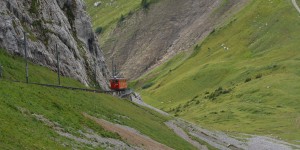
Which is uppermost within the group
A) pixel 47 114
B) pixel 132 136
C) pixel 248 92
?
pixel 47 114

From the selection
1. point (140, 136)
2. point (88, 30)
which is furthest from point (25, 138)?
point (88, 30)

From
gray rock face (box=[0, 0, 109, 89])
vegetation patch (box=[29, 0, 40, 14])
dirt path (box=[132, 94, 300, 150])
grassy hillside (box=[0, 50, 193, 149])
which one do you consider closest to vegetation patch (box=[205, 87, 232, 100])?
dirt path (box=[132, 94, 300, 150])

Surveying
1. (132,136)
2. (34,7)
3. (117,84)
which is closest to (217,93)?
(117,84)

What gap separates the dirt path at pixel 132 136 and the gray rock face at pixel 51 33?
59.8ft

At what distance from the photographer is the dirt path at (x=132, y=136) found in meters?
55.8

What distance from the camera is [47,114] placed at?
152ft

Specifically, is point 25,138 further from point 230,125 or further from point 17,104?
point 230,125

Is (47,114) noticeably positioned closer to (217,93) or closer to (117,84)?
(117,84)

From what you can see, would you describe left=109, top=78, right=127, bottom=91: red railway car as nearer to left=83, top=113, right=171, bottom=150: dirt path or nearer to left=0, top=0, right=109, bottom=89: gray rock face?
left=0, top=0, right=109, bottom=89: gray rock face

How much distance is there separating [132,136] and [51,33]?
2822 centimetres

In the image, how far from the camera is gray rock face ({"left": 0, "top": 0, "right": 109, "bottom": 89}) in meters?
70.7

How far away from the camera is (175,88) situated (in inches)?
7574

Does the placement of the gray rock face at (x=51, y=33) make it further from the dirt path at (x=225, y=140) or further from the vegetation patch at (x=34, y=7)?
the dirt path at (x=225, y=140)

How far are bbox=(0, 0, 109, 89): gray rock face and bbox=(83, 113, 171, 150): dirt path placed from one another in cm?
1824
